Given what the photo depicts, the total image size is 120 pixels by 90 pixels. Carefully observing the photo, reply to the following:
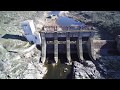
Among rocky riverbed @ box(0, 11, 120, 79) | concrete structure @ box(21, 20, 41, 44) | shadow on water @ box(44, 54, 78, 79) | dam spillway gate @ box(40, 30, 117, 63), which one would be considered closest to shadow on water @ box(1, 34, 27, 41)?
rocky riverbed @ box(0, 11, 120, 79)

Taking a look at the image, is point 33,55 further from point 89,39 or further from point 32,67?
point 89,39

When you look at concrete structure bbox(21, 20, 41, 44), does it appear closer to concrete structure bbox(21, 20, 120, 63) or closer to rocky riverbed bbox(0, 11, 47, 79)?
concrete structure bbox(21, 20, 120, 63)

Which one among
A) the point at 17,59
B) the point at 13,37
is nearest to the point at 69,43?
the point at 17,59

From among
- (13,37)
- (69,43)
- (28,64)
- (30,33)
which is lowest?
(28,64)

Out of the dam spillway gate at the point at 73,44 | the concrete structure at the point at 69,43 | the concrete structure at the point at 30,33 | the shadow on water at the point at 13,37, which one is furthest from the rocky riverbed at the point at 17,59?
the dam spillway gate at the point at 73,44

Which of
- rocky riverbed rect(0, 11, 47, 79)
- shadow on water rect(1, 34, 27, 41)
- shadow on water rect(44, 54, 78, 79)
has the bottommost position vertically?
shadow on water rect(44, 54, 78, 79)

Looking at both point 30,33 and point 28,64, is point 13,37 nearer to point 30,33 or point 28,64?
point 30,33

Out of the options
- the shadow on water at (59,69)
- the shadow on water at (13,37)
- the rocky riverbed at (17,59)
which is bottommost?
the shadow on water at (59,69)

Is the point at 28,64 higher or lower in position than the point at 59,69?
higher

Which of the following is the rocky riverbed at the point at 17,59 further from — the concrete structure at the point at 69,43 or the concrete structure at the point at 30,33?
the concrete structure at the point at 69,43
